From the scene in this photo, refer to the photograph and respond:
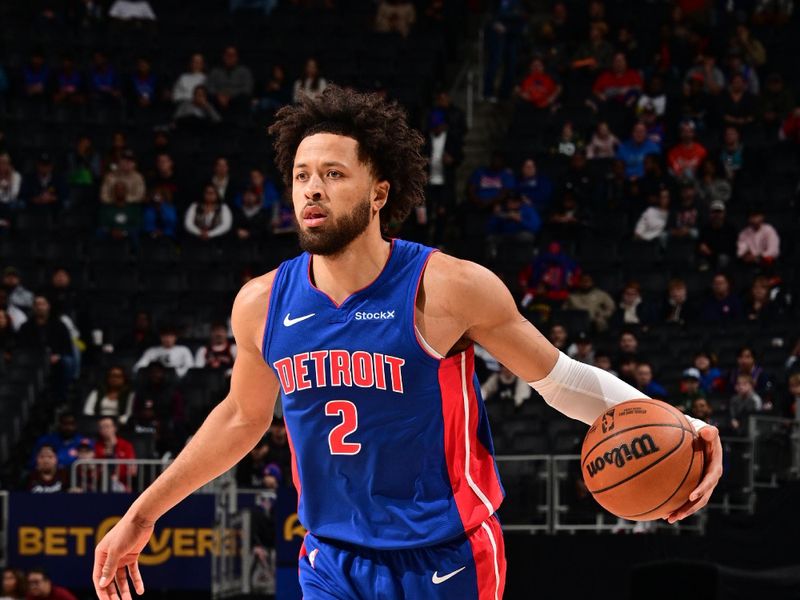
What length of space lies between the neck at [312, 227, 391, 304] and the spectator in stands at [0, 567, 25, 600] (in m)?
7.49

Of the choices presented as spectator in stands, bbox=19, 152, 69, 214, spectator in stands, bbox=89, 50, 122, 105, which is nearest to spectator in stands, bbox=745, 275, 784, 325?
spectator in stands, bbox=19, 152, 69, 214

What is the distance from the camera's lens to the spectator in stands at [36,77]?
1809 centimetres

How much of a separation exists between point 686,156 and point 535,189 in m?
1.91

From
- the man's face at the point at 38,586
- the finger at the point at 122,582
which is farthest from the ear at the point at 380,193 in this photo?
the man's face at the point at 38,586

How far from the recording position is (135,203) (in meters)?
16.7

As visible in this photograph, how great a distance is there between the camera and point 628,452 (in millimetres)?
4375

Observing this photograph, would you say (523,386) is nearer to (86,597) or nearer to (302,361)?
(86,597)


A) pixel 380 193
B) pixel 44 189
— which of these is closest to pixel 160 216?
pixel 44 189

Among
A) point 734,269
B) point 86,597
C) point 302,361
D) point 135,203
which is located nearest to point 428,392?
point 302,361

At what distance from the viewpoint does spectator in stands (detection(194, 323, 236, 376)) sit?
14.2 m

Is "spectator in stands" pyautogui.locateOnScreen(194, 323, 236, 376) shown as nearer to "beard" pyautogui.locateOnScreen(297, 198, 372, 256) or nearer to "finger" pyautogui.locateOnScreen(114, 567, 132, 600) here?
"finger" pyautogui.locateOnScreen(114, 567, 132, 600)

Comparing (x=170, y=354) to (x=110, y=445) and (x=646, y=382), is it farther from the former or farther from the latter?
(x=646, y=382)

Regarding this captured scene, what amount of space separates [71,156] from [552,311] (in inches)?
259

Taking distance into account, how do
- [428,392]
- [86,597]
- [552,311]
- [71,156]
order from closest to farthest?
1. [428,392]
2. [86,597]
3. [552,311]
4. [71,156]
